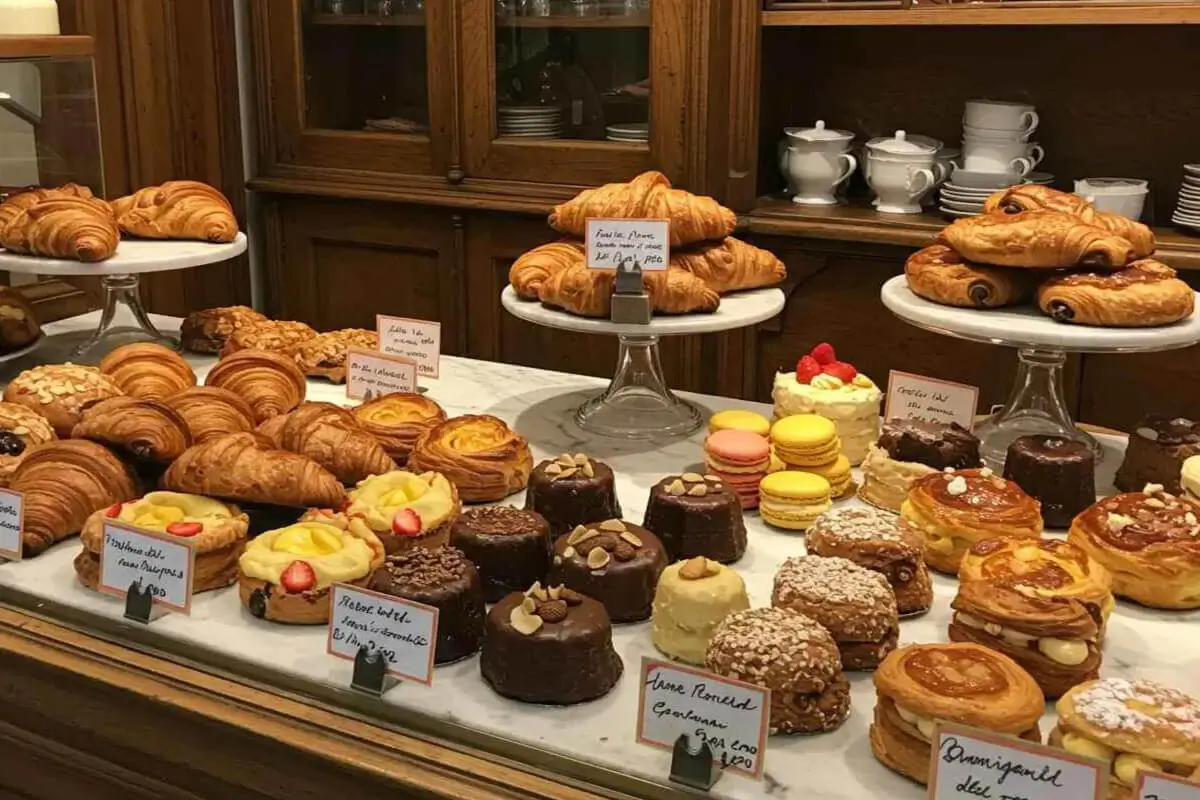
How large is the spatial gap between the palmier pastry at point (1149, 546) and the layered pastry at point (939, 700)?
30 centimetres

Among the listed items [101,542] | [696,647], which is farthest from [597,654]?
[101,542]

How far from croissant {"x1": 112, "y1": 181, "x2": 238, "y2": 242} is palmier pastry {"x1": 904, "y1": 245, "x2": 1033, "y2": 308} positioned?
3.92ft

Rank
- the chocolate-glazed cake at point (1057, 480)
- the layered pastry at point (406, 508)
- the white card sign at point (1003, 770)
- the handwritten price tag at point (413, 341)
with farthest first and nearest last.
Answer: the handwritten price tag at point (413, 341)
the chocolate-glazed cake at point (1057, 480)
the layered pastry at point (406, 508)
the white card sign at point (1003, 770)

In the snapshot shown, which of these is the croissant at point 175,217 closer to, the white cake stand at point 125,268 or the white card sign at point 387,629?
the white cake stand at point 125,268

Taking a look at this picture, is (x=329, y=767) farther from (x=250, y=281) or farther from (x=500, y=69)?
(x=250, y=281)

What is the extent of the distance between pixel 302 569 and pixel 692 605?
39 cm

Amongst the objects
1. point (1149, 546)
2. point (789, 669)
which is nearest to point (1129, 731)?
point (789, 669)

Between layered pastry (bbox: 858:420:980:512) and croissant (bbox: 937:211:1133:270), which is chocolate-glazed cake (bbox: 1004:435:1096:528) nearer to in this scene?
layered pastry (bbox: 858:420:980:512)

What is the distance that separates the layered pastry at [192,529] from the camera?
130cm

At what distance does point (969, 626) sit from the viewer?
3.74 ft

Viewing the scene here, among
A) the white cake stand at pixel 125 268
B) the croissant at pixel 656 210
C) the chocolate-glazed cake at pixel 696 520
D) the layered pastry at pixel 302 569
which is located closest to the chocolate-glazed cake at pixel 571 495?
the chocolate-glazed cake at pixel 696 520

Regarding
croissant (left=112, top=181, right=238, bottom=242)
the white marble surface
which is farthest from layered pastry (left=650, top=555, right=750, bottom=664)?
croissant (left=112, top=181, right=238, bottom=242)

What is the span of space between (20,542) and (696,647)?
30.6 inches

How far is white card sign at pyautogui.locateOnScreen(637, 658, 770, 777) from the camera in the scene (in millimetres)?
977
